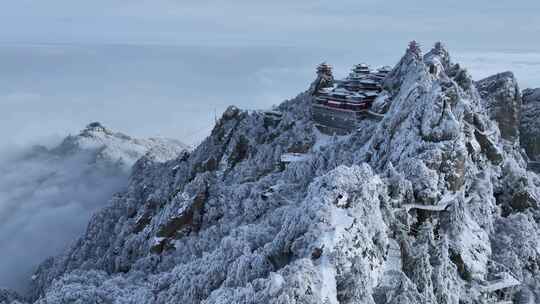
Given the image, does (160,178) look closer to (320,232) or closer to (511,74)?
(511,74)

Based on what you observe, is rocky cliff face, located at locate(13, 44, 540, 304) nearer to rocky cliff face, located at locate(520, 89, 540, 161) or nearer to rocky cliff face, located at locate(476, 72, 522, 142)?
rocky cliff face, located at locate(476, 72, 522, 142)

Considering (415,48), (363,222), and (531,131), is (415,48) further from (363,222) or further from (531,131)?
(363,222)

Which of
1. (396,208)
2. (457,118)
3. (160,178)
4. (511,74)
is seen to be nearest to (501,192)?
(457,118)

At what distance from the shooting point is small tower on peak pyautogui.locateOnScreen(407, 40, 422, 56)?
78662 millimetres

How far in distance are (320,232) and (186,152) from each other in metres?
70.7

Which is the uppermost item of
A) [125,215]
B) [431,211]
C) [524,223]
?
[431,211]

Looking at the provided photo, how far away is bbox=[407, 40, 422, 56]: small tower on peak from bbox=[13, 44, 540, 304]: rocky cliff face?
0.35 m

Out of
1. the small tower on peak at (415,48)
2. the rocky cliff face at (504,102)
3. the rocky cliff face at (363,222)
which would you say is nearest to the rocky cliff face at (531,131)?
the rocky cliff face at (504,102)

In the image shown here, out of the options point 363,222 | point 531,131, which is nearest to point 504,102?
point 531,131

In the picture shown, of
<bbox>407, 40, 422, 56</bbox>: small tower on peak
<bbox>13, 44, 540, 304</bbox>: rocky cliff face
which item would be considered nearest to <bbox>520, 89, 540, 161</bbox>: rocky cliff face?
<bbox>13, 44, 540, 304</bbox>: rocky cliff face

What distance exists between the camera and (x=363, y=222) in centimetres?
3341

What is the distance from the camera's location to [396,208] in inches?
1510

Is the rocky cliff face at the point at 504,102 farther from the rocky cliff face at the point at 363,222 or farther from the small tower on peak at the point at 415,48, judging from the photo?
the small tower on peak at the point at 415,48

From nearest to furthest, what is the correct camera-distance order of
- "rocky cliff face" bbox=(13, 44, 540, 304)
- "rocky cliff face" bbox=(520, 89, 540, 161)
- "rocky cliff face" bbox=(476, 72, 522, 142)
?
"rocky cliff face" bbox=(13, 44, 540, 304) → "rocky cliff face" bbox=(476, 72, 522, 142) → "rocky cliff face" bbox=(520, 89, 540, 161)
